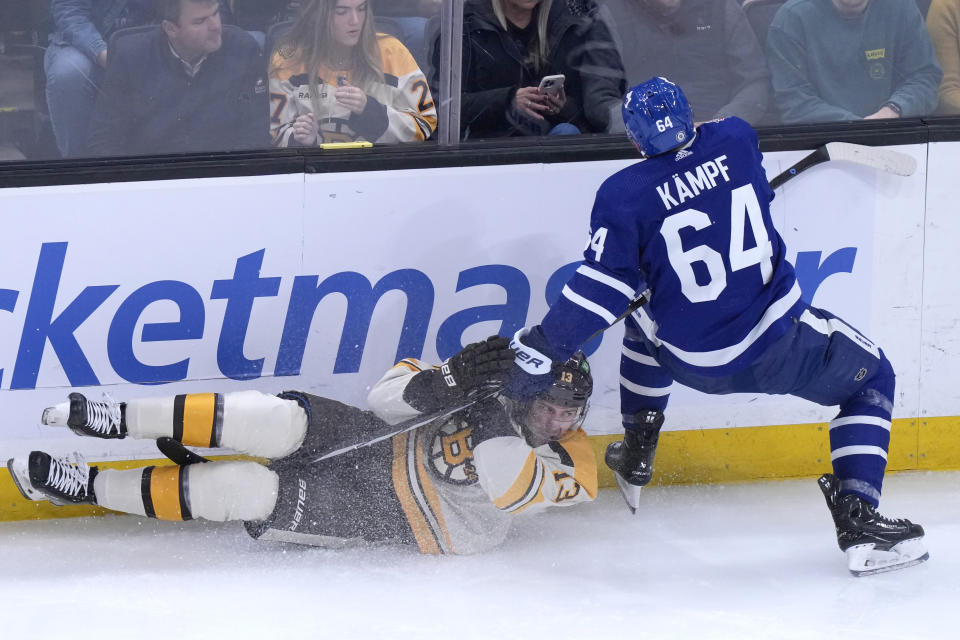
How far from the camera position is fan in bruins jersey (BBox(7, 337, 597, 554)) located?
9.38ft

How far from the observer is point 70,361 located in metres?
3.15

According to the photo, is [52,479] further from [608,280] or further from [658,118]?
[658,118]

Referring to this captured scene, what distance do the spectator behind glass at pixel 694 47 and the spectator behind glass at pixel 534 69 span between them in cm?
6

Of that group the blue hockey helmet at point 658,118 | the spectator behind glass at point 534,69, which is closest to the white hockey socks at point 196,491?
the spectator behind glass at point 534,69

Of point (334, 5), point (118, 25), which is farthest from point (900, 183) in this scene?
point (118, 25)

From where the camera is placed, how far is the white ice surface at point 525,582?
8.54 ft

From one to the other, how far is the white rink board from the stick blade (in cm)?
5

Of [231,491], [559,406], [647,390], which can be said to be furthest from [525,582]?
[231,491]

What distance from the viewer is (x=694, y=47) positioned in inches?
130

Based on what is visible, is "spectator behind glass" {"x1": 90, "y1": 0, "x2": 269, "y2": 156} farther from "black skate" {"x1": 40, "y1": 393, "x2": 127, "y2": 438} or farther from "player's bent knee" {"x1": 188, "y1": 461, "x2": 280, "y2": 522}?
"player's bent knee" {"x1": 188, "y1": 461, "x2": 280, "y2": 522}

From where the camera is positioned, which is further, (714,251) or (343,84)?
(343,84)

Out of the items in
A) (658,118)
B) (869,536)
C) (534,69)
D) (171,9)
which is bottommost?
Answer: (869,536)

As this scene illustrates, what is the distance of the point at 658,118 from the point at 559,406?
2.38 ft

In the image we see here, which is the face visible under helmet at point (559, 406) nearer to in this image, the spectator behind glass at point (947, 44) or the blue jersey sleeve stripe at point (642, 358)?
the blue jersey sleeve stripe at point (642, 358)
